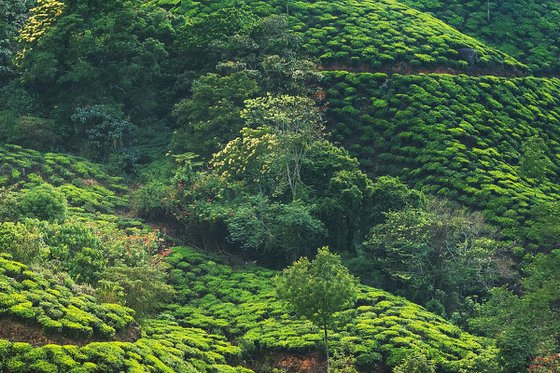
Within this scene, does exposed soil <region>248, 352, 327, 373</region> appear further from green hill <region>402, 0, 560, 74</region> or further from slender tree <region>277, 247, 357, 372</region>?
green hill <region>402, 0, 560, 74</region>

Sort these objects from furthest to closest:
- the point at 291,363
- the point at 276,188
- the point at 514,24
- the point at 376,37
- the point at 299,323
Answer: the point at 514,24
the point at 376,37
the point at 276,188
the point at 299,323
the point at 291,363

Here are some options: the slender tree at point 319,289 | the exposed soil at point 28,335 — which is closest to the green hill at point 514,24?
the slender tree at point 319,289

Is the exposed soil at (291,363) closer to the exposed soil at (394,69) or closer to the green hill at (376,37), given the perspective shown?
the exposed soil at (394,69)

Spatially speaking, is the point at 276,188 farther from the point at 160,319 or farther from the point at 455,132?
the point at 455,132

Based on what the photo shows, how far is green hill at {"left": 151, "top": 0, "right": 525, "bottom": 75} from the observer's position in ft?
240

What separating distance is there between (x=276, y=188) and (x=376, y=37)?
25709mm

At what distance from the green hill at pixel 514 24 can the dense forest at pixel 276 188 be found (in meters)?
0.33

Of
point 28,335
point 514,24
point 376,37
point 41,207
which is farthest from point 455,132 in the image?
point 28,335

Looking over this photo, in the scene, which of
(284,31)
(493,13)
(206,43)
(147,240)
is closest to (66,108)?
(206,43)

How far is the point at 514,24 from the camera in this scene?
290ft

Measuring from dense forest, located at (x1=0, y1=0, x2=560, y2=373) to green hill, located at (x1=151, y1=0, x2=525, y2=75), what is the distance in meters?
0.20

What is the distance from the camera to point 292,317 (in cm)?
4600

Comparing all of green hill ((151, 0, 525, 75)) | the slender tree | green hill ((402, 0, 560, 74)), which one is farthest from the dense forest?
green hill ((402, 0, 560, 74))

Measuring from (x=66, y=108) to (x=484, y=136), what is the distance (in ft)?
98.7
